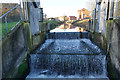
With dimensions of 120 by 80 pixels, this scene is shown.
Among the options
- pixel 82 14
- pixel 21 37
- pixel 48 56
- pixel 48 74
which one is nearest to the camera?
pixel 21 37

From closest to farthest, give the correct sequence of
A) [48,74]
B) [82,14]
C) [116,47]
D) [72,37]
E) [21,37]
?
[116,47] < [21,37] < [48,74] < [72,37] < [82,14]

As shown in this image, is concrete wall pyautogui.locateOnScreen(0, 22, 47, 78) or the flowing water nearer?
concrete wall pyautogui.locateOnScreen(0, 22, 47, 78)

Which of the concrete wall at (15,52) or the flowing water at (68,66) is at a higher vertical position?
the concrete wall at (15,52)

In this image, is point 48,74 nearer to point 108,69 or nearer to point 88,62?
point 88,62

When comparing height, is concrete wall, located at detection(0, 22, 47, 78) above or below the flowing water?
above

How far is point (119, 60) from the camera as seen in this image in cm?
477

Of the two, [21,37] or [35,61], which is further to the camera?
[35,61]

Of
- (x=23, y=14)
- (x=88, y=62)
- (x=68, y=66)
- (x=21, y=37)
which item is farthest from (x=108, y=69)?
(x=23, y=14)

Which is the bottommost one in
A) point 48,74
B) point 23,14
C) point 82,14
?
point 48,74

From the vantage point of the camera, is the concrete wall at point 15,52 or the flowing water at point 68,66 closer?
the concrete wall at point 15,52

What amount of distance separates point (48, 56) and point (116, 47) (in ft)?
15.0

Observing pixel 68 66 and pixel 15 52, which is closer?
pixel 15 52

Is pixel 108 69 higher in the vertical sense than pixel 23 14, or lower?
lower

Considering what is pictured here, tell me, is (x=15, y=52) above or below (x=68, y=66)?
above
